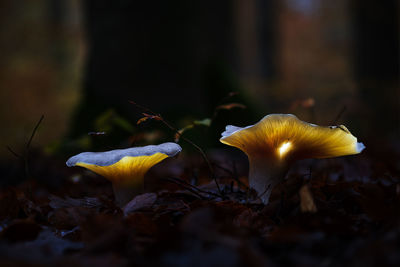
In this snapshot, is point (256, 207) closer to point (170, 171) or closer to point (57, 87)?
point (170, 171)

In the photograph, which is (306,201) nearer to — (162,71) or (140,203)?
(140,203)

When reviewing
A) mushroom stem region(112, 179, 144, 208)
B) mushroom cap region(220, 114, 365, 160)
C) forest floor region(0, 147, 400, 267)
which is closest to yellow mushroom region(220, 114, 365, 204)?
mushroom cap region(220, 114, 365, 160)

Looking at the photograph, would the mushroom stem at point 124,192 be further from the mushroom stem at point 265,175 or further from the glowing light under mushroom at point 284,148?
the glowing light under mushroom at point 284,148

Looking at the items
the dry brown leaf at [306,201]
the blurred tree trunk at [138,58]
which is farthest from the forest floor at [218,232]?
the blurred tree trunk at [138,58]

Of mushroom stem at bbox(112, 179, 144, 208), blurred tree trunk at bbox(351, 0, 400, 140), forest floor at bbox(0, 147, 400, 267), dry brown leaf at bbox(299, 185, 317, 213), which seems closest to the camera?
forest floor at bbox(0, 147, 400, 267)

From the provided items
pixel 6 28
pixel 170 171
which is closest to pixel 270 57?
pixel 6 28

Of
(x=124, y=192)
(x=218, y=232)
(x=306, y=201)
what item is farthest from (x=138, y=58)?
(x=218, y=232)

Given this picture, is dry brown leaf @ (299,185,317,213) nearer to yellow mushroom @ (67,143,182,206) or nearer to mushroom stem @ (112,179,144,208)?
yellow mushroom @ (67,143,182,206)

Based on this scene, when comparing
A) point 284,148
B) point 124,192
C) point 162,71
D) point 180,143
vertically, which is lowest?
point 180,143
